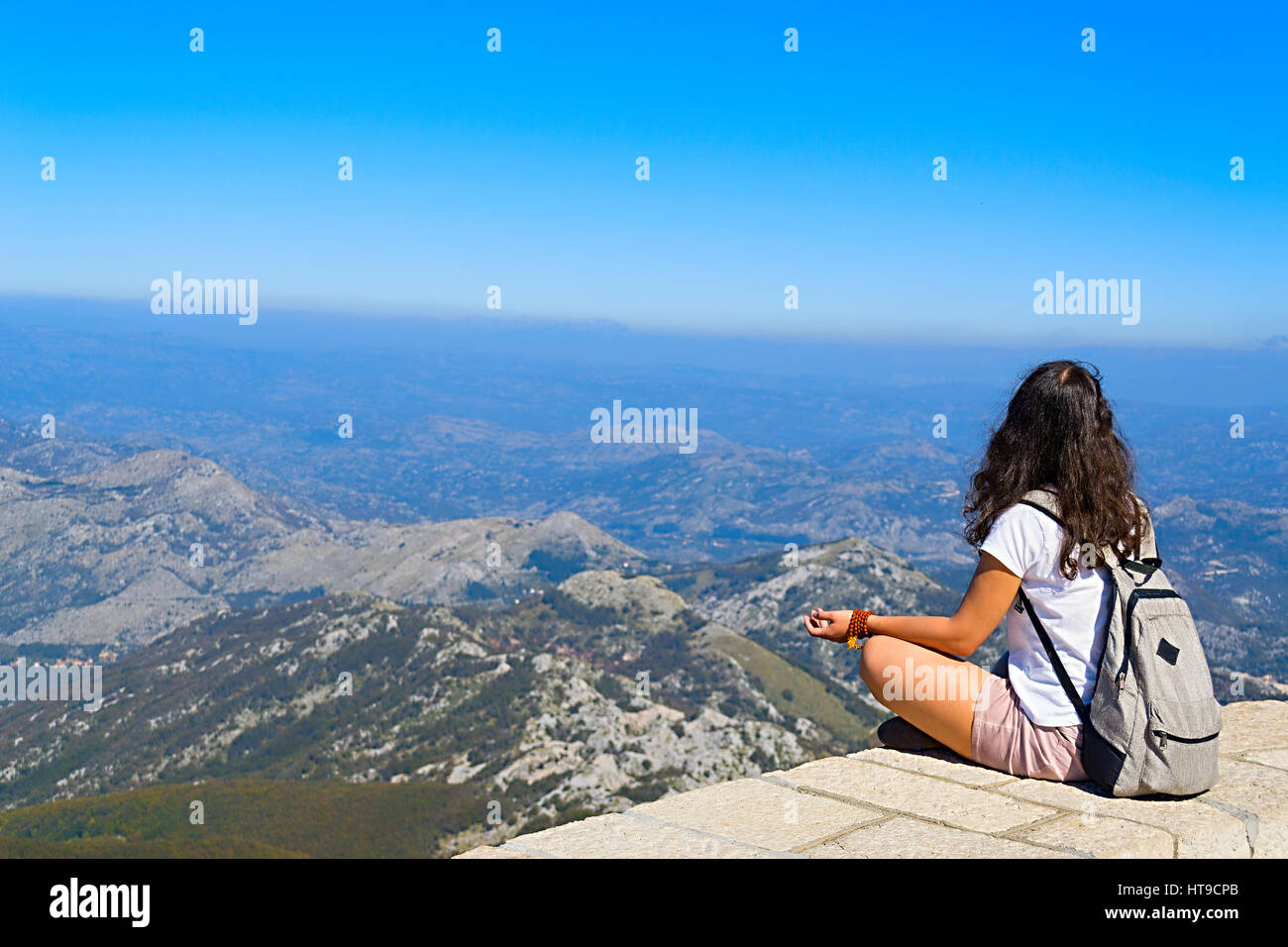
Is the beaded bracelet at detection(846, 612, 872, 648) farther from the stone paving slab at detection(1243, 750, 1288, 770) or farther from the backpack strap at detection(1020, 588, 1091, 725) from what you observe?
the stone paving slab at detection(1243, 750, 1288, 770)

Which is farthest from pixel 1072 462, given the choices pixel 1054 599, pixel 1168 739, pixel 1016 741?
pixel 1016 741

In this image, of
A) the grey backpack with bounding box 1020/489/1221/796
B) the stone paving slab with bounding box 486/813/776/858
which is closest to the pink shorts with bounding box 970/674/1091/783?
the grey backpack with bounding box 1020/489/1221/796

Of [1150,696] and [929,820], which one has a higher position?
[1150,696]

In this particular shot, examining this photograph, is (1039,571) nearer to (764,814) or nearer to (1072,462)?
(1072,462)

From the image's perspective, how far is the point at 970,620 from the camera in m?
6.67

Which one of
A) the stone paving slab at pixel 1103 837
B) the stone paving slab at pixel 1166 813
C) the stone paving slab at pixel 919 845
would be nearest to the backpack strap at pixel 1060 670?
the stone paving slab at pixel 1166 813

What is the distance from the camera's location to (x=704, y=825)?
6266mm

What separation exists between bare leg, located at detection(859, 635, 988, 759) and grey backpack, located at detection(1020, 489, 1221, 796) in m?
0.95

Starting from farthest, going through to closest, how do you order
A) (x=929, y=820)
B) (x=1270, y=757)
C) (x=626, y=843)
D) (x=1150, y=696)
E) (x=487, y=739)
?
(x=487, y=739), (x=1270, y=757), (x=929, y=820), (x=1150, y=696), (x=626, y=843)

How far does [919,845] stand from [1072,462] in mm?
2823

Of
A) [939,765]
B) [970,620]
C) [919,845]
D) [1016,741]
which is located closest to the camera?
[919,845]
